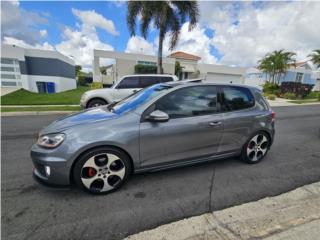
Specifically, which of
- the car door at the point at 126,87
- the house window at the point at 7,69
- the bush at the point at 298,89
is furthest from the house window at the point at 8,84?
the bush at the point at 298,89

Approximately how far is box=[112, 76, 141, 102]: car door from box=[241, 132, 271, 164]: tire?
531cm

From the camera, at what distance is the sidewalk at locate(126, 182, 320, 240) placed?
191cm

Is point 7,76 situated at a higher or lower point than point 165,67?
lower

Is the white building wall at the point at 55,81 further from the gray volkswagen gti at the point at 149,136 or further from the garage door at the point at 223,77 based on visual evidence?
the gray volkswagen gti at the point at 149,136

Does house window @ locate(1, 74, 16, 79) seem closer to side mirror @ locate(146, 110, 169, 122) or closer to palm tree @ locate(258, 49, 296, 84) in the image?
side mirror @ locate(146, 110, 169, 122)

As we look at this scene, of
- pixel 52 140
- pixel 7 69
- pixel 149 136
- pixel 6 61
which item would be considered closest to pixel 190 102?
pixel 149 136

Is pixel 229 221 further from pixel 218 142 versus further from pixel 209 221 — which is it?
pixel 218 142

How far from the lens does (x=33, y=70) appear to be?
2473 cm

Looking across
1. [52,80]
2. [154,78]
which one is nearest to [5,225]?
[154,78]

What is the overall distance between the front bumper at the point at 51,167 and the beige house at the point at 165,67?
1988cm

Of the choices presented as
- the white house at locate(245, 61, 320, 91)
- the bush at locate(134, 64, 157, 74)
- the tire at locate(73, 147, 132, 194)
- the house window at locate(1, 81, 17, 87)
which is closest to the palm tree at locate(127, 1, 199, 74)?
the tire at locate(73, 147, 132, 194)

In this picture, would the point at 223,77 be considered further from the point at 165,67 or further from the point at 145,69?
the point at 145,69

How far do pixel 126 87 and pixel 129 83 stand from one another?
23 centimetres

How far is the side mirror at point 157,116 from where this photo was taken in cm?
258
